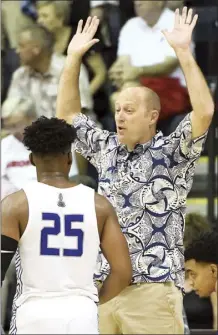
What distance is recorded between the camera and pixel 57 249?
16.7ft

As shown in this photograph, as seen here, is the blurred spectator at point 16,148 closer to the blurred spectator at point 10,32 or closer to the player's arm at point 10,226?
the blurred spectator at point 10,32

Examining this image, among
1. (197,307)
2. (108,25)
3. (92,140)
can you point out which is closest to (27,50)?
(108,25)

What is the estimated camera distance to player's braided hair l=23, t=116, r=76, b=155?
530cm

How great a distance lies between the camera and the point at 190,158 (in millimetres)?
6090

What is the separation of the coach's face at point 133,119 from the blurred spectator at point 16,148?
223 centimetres

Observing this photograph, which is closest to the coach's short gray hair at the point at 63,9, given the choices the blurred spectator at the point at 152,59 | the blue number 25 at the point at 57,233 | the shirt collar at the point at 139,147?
the blurred spectator at the point at 152,59

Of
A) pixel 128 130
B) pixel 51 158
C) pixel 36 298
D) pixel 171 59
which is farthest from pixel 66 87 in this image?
pixel 171 59

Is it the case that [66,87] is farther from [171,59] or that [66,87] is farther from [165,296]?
[171,59]

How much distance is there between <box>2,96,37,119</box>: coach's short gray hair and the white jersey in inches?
145

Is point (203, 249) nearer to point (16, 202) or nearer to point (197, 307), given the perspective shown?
point (197, 307)

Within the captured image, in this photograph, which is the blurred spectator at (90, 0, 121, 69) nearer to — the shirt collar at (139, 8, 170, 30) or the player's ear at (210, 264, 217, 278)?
the shirt collar at (139, 8, 170, 30)

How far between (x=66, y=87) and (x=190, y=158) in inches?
33.1

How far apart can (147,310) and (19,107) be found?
2990 mm

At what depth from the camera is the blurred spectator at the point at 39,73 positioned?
879 cm
